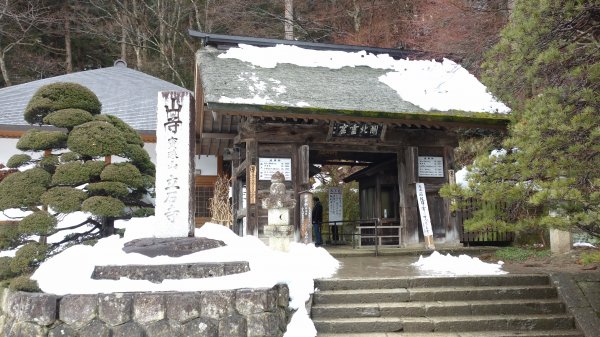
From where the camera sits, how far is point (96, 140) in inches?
287

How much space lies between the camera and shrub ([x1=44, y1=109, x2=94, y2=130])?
24.2 ft

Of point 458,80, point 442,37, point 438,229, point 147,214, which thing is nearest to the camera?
point 147,214

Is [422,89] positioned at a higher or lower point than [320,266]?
higher

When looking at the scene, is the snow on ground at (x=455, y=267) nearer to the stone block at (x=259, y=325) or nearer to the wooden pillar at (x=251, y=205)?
the stone block at (x=259, y=325)

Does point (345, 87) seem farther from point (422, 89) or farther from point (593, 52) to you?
point (593, 52)

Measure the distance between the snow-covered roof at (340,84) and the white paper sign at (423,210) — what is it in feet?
5.43

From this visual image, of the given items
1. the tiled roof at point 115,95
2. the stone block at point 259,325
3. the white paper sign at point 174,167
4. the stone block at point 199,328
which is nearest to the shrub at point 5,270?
the white paper sign at point 174,167

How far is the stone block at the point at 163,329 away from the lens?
4.74m

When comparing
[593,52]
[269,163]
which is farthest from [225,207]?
[593,52]

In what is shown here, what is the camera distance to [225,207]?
527 inches

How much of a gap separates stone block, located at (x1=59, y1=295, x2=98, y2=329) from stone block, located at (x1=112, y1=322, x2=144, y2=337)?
0.29 m

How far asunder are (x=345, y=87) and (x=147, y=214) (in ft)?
16.1

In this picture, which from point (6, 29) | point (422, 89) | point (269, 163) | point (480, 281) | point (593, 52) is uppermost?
point (6, 29)

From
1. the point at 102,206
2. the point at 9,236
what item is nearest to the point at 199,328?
the point at 102,206
